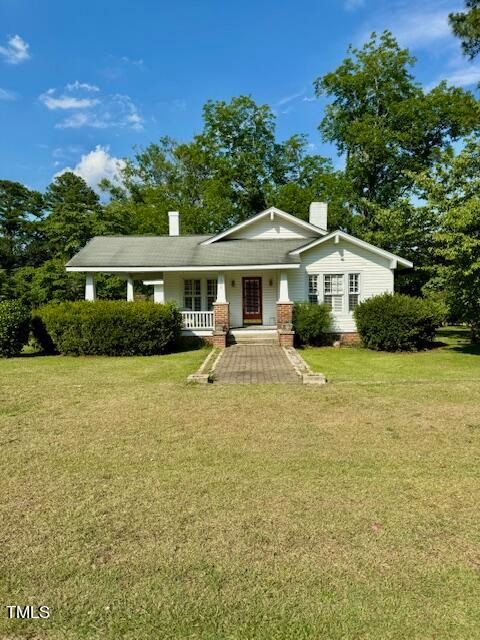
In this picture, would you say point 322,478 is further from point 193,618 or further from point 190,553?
point 193,618

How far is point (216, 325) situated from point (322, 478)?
11.4 m

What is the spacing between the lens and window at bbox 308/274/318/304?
17469mm

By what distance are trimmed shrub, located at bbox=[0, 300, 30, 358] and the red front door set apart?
28.2 ft

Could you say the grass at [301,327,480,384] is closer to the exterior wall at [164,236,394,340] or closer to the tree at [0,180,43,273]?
the exterior wall at [164,236,394,340]

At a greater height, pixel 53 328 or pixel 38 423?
pixel 53 328

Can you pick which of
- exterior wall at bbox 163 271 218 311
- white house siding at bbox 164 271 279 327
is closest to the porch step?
white house siding at bbox 164 271 279 327

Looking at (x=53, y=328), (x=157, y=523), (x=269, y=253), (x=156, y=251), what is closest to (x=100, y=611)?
(x=157, y=523)

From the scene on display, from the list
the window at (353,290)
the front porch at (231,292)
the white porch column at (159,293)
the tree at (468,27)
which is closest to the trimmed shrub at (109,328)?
the front porch at (231,292)

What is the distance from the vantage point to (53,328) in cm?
1418

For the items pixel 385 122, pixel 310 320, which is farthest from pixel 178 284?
pixel 385 122

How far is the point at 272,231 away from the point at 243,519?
684 inches

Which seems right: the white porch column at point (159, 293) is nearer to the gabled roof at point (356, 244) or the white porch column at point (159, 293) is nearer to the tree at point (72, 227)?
the gabled roof at point (356, 244)

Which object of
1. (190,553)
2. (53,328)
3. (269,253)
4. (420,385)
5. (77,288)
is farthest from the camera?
(77,288)

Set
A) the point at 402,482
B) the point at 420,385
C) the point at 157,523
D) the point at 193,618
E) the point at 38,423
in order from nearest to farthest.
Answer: the point at 193,618 → the point at 157,523 → the point at 402,482 → the point at 38,423 → the point at 420,385
